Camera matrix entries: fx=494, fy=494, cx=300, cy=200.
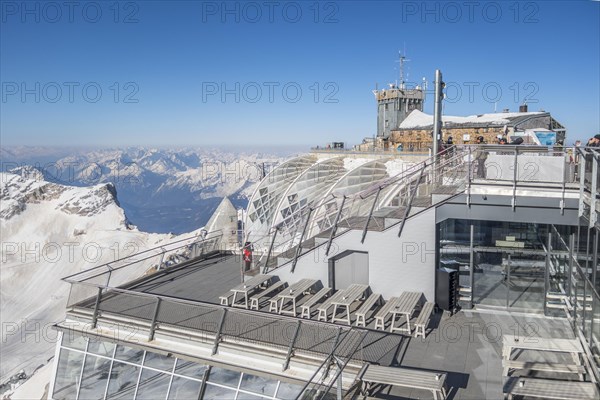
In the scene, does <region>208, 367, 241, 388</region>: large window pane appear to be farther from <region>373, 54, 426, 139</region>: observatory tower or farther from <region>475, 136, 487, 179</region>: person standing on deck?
<region>373, 54, 426, 139</region>: observatory tower

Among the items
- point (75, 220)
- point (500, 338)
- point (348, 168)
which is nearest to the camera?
point (500, 338)

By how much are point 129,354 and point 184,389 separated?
5.62 ft

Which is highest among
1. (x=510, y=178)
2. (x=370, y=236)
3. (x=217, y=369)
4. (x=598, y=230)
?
(x=510, y=178)

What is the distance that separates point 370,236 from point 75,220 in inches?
3958

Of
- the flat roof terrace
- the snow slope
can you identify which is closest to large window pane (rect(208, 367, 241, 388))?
the flat roof terrace

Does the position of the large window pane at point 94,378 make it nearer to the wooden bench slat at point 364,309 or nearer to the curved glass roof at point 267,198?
the wooden bench slat at point 364,309

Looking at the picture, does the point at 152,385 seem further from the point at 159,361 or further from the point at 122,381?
the point at 122,381

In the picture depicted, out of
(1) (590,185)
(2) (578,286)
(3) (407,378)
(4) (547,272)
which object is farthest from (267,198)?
(3) (407,378)

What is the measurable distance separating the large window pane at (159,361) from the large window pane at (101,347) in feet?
3.42

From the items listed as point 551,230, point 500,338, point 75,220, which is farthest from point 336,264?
point 75,220

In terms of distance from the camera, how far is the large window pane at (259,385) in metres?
9.07

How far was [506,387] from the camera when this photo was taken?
8.07 metres

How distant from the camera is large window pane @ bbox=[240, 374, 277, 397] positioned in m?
9.07

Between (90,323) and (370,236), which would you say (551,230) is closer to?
(370,236)
